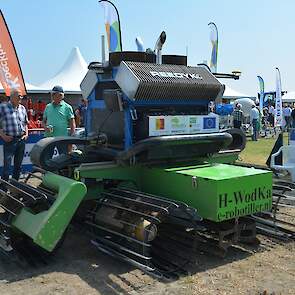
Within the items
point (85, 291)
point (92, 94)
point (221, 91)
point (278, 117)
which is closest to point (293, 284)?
point (85, 291)

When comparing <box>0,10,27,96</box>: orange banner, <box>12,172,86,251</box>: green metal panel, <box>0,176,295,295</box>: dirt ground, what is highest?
<box>0,10,27,96</box>: orange banner

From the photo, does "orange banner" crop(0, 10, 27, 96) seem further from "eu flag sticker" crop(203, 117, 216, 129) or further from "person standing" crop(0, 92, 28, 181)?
"eu flag sticker" crop(203, 117, 216, 129)

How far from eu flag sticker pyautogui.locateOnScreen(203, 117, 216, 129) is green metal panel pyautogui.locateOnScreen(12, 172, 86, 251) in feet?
5.32

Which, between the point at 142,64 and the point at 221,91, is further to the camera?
the point at 221,91

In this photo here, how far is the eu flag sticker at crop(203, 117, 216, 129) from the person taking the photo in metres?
4.89

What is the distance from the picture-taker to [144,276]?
383 cm

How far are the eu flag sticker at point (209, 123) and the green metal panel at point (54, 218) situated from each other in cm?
162

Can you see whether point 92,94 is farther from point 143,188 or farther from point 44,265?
point 44,265

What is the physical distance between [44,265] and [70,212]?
23.8 inches

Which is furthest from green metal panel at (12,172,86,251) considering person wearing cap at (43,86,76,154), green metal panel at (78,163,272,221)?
person wearing cap at (43,86,76,154)

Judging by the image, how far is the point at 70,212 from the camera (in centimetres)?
392

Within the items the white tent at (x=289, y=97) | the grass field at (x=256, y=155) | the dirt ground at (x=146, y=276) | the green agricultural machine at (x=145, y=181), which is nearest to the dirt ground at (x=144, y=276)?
the dirt ground at (x=146, y=276)

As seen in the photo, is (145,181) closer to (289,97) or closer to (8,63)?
(8,63)

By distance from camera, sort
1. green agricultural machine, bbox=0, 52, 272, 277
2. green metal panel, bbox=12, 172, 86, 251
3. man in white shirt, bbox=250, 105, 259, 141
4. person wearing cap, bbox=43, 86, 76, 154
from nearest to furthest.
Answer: green metal panel, bbox=12, 172, 86, 251
green agricultural machine, bbox=0, 52, 272, 277
person wearing cap, bbox=43, 86, 76, 154
man in white shirt, bbox=250, 105, 259, 141
